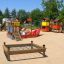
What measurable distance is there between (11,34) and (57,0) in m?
25.4

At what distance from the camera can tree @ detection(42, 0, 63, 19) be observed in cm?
4753

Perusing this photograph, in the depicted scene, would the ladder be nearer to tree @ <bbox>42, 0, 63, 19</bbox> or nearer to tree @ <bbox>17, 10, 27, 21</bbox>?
tree @ <bbox>42, 0, 63, 19</bbox>

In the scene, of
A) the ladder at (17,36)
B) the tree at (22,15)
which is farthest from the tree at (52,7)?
the tree at (22,15)

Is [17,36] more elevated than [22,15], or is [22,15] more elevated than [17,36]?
[22,15]

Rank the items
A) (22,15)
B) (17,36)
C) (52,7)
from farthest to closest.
A: 1. (22,15)
2. (52,7)
3. (17,36)

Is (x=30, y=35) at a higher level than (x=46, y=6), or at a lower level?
lower

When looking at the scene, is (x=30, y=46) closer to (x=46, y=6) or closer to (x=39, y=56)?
(x=39, y=56)

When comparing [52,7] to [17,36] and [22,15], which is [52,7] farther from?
[22,15]

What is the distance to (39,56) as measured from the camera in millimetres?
12008

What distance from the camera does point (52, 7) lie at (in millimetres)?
47781

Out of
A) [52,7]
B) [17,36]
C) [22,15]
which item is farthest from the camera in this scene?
[22,15]

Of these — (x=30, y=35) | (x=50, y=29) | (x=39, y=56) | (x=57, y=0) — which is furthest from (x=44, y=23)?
(x=39, y=56)

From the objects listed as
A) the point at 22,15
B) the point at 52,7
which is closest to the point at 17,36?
the point at 52,7

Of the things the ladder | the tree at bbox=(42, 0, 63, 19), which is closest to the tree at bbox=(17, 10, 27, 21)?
the tree at bbox=(42, 0, 63, 19)
